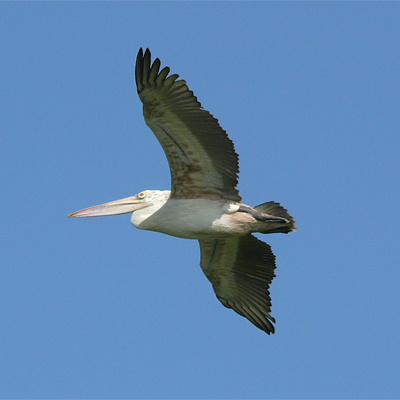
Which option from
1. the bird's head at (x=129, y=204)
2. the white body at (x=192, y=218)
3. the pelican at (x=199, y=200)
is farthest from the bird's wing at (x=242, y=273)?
the bird's head at (x=129, y=204)

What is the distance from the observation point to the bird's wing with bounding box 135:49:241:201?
8.39 metres

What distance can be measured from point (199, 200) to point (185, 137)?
975mm

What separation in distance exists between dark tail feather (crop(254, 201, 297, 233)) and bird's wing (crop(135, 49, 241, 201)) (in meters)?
0.50

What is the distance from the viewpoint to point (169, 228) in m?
9.34

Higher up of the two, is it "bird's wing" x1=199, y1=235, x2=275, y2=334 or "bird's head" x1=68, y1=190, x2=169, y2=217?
"bird's head" x1=68, y1=190, x2=169, y2=217

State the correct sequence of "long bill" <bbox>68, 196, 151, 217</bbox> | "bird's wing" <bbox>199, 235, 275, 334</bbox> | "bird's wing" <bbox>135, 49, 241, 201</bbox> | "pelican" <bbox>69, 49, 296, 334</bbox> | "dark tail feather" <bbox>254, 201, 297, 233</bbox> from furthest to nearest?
"bird's wing" <bbox>199, 235, 275, 334</bbox> → "long bill" <bbox>68, 196, 151, 217</bbox> → "dark tail feather" <bbox>254, 201, 297, 233</bbox> → "pelican" <bbox>69, 49, 296, 334</bbox> → "bird's wing" <bbox>135, 49, 241, 201</bbox>

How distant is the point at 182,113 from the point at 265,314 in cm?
376

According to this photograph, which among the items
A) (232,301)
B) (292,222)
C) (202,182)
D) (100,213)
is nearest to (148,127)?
(202,182)

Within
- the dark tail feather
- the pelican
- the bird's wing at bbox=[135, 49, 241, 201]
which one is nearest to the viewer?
the bird's wing at bbox=[135, 49, 241, 201]

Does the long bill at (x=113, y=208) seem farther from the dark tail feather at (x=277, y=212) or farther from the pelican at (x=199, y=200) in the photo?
the dark tail feather at (x=277, y=212)

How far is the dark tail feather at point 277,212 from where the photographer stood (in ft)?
31.4

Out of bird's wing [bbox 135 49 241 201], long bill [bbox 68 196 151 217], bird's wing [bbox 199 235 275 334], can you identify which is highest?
bird's wing [bbox 135 49 241 201]

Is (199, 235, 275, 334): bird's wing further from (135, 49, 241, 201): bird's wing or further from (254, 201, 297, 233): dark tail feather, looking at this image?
(135, 49, 241, 201): bird's wing

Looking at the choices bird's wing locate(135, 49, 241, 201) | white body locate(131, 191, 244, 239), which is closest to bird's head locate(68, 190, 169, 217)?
white body locate(131, 191, 244, 239)
